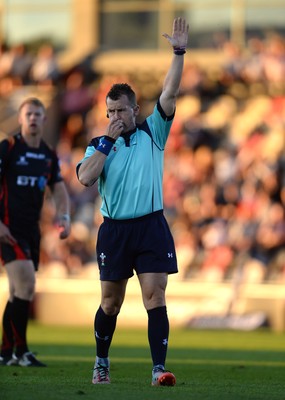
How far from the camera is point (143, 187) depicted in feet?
29.4

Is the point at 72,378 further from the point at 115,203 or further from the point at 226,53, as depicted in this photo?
the point at 226,53

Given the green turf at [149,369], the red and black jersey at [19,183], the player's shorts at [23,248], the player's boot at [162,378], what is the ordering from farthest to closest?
1. the red and black jersey at [19,183]
2. the player's shorts at [23,248]
3. the player's boot at [162,378]
4. the green turf at [149,369]

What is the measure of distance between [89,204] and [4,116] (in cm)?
418

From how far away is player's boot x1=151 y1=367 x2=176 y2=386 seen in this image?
861 cm

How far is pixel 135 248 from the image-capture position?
8969mm

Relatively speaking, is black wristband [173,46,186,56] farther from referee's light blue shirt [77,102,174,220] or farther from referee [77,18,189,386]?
referee's light blue shirt [77,102,174,220]

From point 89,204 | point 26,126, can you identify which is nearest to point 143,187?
point 26,126

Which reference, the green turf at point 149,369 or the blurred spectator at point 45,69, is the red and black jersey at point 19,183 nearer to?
the green turf at point 149,369

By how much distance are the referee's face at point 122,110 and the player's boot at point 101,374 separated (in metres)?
1.82

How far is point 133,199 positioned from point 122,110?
67 centimetres

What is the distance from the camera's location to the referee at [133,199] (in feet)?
29.0

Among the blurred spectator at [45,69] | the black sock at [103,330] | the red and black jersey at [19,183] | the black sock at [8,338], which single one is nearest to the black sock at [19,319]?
the black sock at [8,338]

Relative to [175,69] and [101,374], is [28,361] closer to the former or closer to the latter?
[101,374]

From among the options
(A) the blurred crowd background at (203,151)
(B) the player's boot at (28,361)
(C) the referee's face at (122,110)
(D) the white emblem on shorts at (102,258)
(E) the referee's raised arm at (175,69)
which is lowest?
(B) the player's boot at (28,361)
